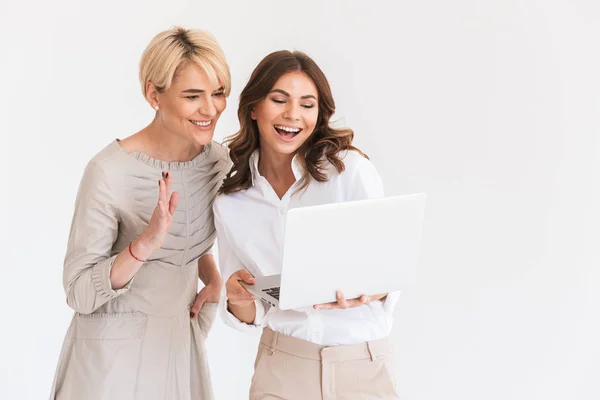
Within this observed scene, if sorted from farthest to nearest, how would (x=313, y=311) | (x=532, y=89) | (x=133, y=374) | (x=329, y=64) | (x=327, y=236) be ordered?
1. (x=329, y=64)
2. (x=532, y=89)
3. (x=133, y=374)
4. (x=313, y=311)
5. (x=327, y=236)

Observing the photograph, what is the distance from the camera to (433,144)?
4.00 m

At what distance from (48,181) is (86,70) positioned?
57 cm

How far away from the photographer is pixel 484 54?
392 cm

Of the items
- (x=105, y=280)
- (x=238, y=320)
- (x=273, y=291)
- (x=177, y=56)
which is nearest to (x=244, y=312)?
(x=238, y=320)

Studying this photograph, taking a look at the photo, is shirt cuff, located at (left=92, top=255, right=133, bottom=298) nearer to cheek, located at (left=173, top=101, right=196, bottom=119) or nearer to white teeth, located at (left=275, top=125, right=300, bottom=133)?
cheek, located at (left=173, top=101, right=196, bottom=119)

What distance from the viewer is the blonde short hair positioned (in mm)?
2367

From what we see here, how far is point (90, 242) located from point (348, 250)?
777 millimetres

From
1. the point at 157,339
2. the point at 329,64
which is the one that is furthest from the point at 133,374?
the point at 329,64

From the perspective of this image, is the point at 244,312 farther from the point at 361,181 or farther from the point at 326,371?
the point at 361,181

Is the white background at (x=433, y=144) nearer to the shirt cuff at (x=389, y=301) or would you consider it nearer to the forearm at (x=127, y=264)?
the shirt cuff at (x=389, y=301)

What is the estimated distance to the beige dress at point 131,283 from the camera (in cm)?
238

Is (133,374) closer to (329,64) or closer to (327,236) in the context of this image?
(327,236)

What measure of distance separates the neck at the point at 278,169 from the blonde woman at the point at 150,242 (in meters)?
0.19

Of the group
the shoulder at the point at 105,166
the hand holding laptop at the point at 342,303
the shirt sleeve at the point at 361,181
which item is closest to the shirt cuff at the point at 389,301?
the hand holding laptop at the point at 342,303
